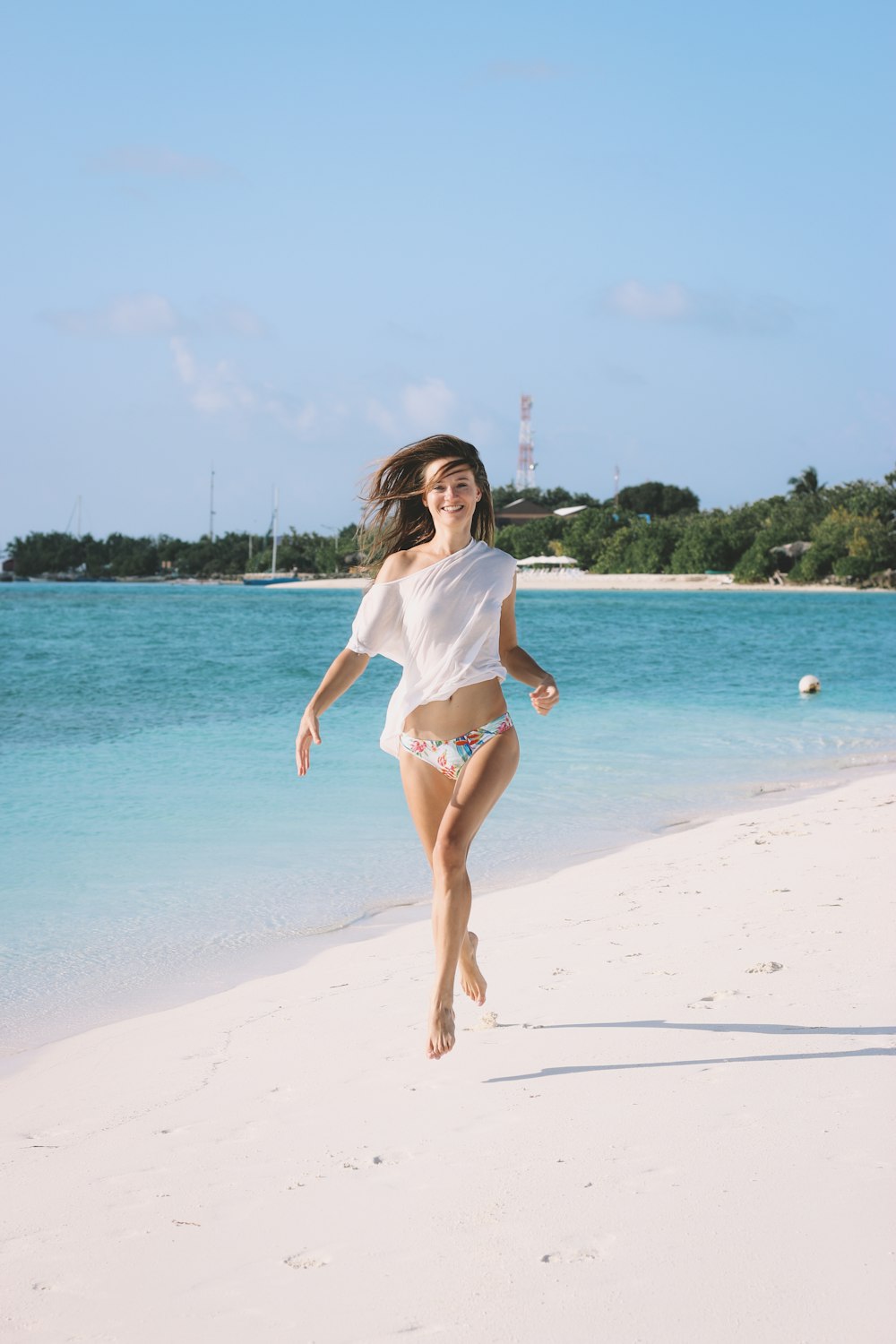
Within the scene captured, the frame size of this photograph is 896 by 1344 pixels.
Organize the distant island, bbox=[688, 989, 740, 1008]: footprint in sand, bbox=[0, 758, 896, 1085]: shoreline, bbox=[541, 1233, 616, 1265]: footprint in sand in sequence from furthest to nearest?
the distant island → bbox=[0, 758, 896, 1085]: shoreline → bbox=[688, 989, 740, 1008]: footprint in sand → bbox=[541, 1233, 616, 1265]: footprint in sand

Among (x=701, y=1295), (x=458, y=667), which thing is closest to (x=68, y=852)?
(x=458, y=667)

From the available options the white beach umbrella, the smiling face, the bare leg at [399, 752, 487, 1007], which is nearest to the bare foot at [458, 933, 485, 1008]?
the bare leg at [399, 752, 487, 1007]

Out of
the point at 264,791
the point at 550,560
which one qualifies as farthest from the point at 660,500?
the point at 264,791

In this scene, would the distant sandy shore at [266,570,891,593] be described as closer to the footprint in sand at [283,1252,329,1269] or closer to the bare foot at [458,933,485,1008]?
the bare foot at [458,933,485,1008]

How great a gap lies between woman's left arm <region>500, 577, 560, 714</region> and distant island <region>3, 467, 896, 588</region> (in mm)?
63178

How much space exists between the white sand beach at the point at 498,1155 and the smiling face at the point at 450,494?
5.45 ft

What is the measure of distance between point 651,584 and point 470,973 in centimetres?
9727

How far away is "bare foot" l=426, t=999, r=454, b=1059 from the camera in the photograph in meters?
3.66

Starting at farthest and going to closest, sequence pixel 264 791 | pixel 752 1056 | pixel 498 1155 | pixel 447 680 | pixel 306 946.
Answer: pixel 264 791 → pixel 306 946 → pixel 447 680 → pixel 752 1056 → pixel 498 1155

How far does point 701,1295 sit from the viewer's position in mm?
2320

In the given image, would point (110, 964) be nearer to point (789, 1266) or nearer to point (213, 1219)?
point (213, 1219)

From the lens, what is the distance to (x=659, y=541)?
104 meters

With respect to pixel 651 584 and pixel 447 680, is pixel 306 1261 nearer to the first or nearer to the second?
pixel 447 680

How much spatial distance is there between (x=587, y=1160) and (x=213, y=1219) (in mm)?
877
